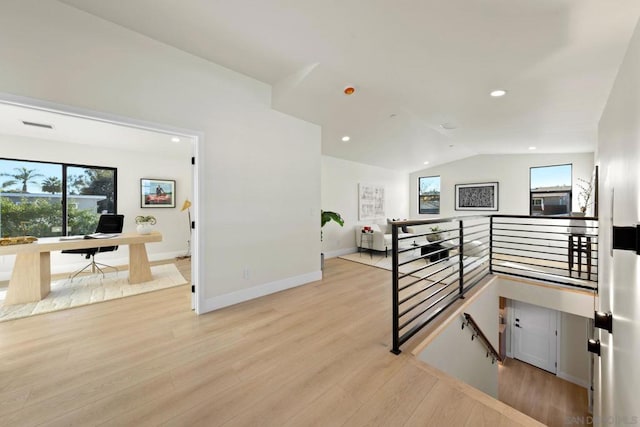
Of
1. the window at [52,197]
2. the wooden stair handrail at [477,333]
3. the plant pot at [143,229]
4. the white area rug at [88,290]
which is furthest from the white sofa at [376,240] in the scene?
the window at [52,197]

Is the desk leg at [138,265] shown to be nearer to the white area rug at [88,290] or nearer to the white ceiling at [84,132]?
the white area rug at [88,290]

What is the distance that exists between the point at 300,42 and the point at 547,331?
6.62 m

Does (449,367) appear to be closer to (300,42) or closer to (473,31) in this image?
(473,31)

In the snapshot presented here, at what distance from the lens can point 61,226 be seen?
4461 mm

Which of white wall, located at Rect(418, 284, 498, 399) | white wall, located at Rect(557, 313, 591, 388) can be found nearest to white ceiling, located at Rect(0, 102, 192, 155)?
white wall, located at Rect(418, 284, 498, 399)

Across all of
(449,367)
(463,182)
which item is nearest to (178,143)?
(449,367)

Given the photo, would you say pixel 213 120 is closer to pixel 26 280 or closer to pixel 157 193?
pixel 26 280

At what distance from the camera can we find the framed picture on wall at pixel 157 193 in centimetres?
526

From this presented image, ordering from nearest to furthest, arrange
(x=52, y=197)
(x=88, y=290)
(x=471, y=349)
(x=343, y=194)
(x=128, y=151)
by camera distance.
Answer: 1. (x=471, y=349)
2. (x=88, y=290)
3. (x=52, y=197)
4. (x=128, y=151)
5. (x=343, y=194)

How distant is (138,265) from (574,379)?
7.77 meters

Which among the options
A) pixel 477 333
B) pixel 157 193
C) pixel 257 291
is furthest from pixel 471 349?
pixel 157 193

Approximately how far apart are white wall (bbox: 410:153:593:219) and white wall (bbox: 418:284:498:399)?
12.6 feet

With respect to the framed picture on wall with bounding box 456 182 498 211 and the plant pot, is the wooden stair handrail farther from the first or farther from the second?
the plant pot

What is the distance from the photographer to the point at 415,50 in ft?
7.15
